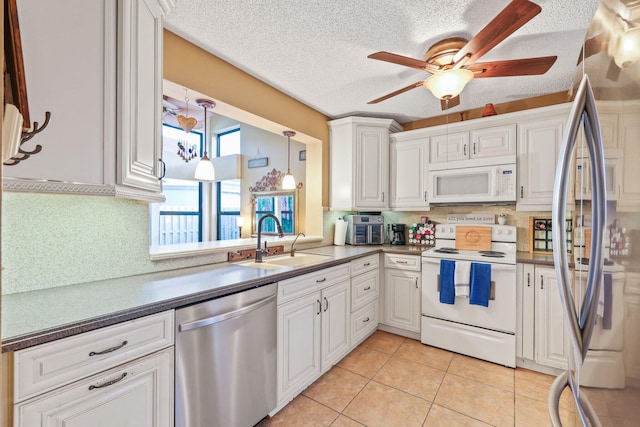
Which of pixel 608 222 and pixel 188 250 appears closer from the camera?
pixel 608 222

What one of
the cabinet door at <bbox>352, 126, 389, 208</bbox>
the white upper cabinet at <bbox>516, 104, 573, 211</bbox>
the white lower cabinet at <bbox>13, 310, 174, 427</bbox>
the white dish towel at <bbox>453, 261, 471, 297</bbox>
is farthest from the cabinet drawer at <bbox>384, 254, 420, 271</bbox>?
the white lower cabinet at <bbox>13, 310, 174, 427</bbox>

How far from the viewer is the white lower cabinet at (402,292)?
2799mm

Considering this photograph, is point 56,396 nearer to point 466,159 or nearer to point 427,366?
point 427,366

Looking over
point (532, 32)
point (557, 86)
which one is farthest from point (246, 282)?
point (557, 86)

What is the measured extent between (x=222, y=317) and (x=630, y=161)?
1.52 metres

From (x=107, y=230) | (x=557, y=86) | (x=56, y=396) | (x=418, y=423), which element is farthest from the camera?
(x=557, y=86)

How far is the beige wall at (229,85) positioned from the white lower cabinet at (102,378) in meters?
1.54

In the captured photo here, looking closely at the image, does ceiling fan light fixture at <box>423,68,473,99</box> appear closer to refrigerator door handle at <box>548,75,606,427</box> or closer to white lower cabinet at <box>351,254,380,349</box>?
refrigerator door handle at <box>548,75,606,427</box>

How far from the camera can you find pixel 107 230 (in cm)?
155

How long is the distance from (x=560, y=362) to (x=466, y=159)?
6.21 ft

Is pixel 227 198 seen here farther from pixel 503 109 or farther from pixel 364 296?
pixel 503 109

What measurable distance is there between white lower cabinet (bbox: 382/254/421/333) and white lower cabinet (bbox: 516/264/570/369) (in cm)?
84

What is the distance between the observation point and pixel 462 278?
2475mm

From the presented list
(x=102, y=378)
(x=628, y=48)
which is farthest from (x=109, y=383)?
(x=628, y=48)
